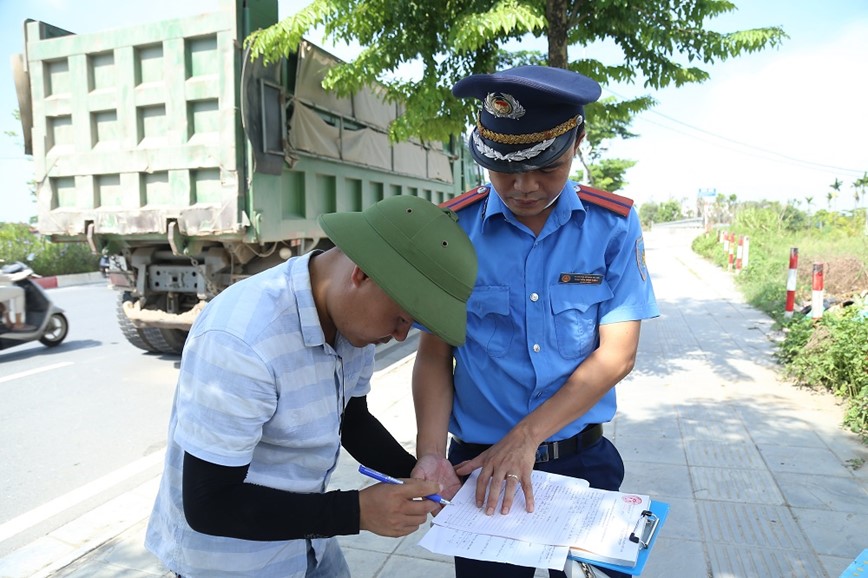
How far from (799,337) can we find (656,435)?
230 centimetres

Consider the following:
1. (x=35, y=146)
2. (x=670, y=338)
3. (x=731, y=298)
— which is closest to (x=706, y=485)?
(x=670, y=338)

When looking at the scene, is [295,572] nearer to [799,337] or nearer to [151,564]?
[151,564]

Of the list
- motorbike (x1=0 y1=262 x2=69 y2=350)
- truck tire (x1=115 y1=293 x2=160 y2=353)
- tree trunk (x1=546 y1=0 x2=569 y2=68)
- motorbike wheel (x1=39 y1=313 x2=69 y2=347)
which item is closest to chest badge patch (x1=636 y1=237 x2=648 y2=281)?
tree trunk (x1=546 y1=0 x2=569 y2=68)

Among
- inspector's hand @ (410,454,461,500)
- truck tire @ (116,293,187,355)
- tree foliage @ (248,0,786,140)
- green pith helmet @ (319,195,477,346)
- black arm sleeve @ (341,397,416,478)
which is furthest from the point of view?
truck tire @ (116,293,187,355)

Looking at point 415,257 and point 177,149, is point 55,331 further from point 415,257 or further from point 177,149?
point 415,257

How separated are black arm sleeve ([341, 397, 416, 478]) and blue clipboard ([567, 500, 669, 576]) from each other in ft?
1.80

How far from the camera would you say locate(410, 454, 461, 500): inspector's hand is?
1.50m

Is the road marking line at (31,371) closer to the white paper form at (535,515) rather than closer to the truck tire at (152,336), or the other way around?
the truck tire at (152,336)

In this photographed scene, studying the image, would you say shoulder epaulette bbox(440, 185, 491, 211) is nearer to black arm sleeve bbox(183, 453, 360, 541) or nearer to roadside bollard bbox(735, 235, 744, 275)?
black arm sleeve bbox(183, 453, 360, 541)

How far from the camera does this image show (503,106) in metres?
1.45

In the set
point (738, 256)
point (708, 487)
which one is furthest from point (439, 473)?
point (738, 256)

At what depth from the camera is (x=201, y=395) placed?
113 centimetres

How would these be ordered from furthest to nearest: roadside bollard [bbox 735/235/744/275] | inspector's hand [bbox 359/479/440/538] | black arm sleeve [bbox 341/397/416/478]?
roadside bollard [bbox 735/235/744/275], black arm sleeve [bbox 341/397/416/478], inspector's hand [bbox 359/479/440/538]

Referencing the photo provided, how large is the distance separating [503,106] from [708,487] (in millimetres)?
2781
